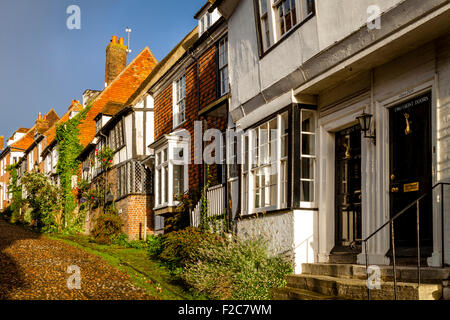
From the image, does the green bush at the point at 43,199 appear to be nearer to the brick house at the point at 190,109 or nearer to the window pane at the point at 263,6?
the brick house at the point at 190,109

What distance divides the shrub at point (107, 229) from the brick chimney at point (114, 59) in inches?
688

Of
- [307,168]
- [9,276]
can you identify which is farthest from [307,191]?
[9,276]

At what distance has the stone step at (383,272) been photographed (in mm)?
6859

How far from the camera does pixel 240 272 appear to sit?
9523 mm

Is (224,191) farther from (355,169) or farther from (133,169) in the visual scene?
(133,169)

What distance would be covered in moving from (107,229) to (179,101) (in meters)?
5.86

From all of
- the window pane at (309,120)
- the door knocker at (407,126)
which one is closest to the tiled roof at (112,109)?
the window pane at (309,120)

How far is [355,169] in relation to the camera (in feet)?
31.6

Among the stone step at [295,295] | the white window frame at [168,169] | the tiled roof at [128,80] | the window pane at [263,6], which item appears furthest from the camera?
the tiled roof at [128,80]

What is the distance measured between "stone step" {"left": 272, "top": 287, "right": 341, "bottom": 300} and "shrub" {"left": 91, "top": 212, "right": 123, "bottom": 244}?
40.7 feet

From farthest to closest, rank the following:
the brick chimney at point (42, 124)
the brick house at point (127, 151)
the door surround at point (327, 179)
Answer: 1. the brick chimney at point (42, 124)
2. the brick house at point (127, 151)
3. the door surround at point (327, 179)

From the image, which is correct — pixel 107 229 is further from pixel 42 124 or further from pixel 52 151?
pixel 42 124

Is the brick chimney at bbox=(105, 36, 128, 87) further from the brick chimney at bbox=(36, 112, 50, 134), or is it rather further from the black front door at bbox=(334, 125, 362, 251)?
the black front door at bbox=(334, 125, 362, 251)
